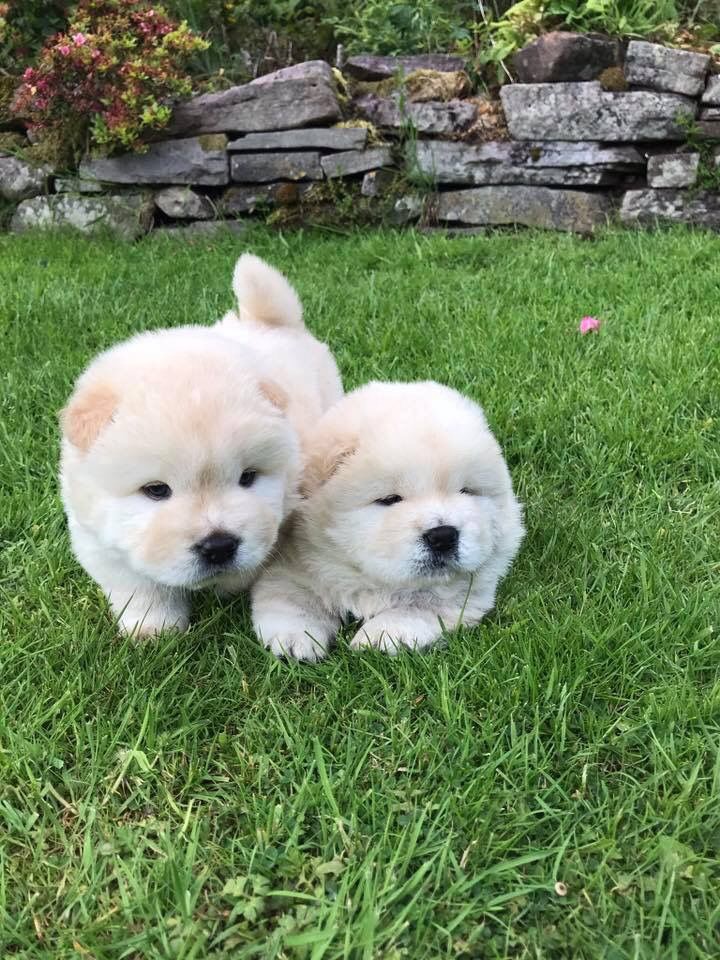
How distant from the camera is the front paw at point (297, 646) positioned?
1887 millimetres

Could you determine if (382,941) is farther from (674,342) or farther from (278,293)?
(674,342)

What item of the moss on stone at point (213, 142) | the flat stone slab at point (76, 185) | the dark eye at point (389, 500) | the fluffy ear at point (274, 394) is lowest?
the flat stone slab at point (76, 185)

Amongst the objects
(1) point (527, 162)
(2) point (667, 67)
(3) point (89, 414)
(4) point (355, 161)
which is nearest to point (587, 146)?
(1) point (527, 162)

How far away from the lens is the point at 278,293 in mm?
2930

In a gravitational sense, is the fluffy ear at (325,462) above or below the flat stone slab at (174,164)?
above

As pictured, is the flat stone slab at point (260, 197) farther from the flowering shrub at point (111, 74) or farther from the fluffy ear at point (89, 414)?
the fluffy ear at point (89, 414)

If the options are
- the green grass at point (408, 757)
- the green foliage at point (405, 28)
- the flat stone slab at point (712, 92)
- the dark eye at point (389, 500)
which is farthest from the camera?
the green foliage at point (405, 28)

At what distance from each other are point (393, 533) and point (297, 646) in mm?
362

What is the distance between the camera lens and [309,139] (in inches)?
A: 229

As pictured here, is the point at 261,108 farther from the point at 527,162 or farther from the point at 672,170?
the point at 672,170

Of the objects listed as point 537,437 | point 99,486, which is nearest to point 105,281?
point 537,437

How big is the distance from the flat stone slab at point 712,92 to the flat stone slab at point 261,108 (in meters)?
2.62

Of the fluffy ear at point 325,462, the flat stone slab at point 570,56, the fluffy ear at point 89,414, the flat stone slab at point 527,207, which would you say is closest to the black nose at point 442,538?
the fluffy ear at point 325,462

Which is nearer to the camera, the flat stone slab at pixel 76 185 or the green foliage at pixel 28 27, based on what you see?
the flat stone slab at pixel 76 185
